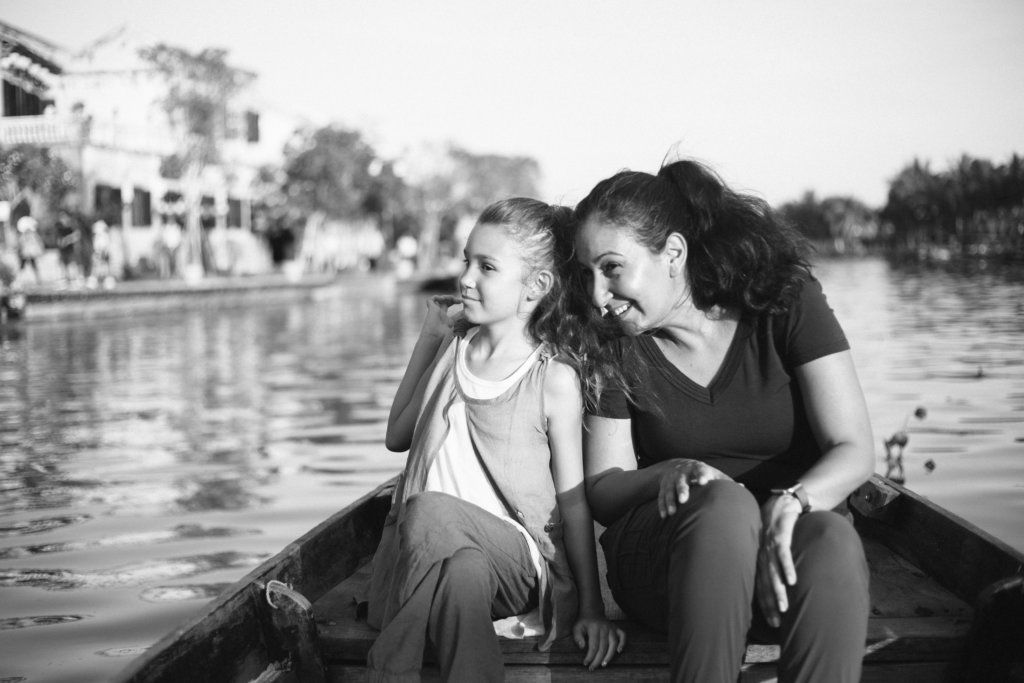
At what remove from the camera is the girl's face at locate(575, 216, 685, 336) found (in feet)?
8.61

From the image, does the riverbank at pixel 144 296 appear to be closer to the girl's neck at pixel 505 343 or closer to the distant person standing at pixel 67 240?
the distant person standing at pixel 67 240

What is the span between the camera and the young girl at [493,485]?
2373mm

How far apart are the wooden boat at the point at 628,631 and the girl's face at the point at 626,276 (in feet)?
2.45

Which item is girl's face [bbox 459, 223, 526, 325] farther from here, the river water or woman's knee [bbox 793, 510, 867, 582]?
the river water

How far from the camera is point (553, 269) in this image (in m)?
2.90

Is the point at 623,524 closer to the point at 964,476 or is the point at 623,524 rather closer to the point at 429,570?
the point at 429,570

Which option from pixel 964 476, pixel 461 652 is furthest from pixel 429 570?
pixel 964 476

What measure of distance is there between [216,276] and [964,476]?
101 ft

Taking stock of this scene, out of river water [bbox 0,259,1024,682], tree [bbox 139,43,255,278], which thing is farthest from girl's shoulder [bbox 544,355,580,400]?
tree [bbox 139,43,255,278]

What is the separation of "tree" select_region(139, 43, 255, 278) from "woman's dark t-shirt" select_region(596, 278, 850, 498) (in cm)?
2875

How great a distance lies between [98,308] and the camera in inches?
878

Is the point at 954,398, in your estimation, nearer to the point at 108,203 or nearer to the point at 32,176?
the point at 32,176

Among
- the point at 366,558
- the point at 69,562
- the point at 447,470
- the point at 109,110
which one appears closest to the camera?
the point at 447,470

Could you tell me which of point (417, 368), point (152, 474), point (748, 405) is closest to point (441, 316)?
point (417, 368)
